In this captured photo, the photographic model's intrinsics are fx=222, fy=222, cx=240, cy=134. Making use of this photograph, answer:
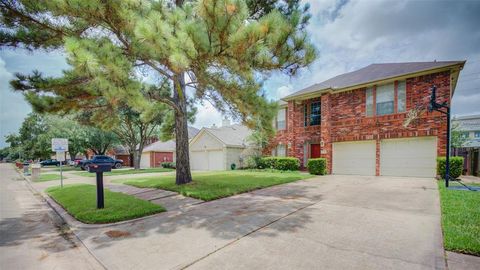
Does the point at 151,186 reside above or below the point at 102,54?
below

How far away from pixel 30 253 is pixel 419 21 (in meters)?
13.8

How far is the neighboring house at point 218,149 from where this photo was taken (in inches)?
802

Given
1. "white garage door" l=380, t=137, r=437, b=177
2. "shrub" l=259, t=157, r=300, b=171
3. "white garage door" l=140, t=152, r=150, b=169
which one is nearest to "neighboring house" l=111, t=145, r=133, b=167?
"white garage door" l=140, t=152, r=150, b=169

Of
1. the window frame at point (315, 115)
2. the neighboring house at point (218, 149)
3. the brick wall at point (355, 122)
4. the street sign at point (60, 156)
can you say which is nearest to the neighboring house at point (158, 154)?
the neighboring house at point (218, 149)

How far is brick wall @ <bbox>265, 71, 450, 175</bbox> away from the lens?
11.3 m

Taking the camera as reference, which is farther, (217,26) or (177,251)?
(217,26)

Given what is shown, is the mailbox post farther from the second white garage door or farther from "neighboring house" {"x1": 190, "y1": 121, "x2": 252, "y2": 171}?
"neighboring house" {"x1": 190, "y1": 121, "x2": 252, "y2": 171}

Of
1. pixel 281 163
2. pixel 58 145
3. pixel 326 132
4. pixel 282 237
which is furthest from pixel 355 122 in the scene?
pixel 58 145

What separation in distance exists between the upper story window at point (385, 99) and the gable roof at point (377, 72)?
24.3 inches

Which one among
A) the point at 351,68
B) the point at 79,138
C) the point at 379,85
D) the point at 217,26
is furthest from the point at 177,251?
the point at 79,138

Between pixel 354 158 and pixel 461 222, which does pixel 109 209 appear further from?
pixel 354 158

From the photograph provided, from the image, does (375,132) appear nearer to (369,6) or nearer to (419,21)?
(419,21)

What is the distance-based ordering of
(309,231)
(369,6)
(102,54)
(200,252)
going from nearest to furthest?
(200,252) → (309,231) → (102,54) → (369,6)

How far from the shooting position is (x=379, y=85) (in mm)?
13102
